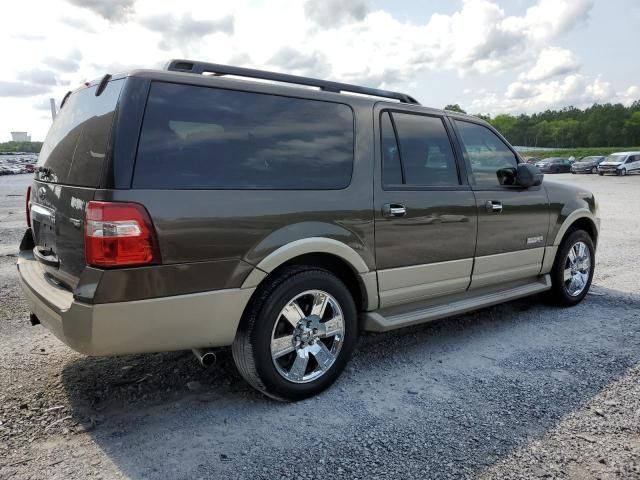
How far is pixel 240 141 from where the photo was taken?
115 inches

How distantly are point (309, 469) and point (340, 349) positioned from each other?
0.95m

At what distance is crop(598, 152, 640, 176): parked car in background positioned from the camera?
1399 inches

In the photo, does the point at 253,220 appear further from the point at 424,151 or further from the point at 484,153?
the point at 484,153

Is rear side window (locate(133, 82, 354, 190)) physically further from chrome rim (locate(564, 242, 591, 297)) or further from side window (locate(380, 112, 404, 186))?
chrome rim (locate(564, 242, 591, 297))

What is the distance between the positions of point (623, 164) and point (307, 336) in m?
39.1

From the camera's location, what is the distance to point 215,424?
291 cm

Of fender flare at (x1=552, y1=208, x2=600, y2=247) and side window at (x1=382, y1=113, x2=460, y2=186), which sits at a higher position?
side window at (x1=382, y1=113, x2=460, y2=186)

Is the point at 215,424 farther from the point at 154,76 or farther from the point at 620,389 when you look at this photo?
the point at 620,389

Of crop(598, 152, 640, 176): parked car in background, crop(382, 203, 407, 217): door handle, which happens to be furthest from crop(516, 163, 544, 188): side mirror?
crop(598, 152, 640, 176): parked car in background

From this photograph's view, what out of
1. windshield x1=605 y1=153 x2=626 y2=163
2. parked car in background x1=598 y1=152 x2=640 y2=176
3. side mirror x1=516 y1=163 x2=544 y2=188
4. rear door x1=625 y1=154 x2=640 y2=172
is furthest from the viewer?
windshield x1=605 y1=153 x2=626 y2=163

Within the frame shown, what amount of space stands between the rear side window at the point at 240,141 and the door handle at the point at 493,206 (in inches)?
56.6

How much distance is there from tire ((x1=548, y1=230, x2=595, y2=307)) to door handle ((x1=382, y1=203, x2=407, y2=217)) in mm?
2342

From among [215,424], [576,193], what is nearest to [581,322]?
[576,193]

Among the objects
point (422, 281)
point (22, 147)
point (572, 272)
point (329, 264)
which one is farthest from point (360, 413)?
point (22, 147)
